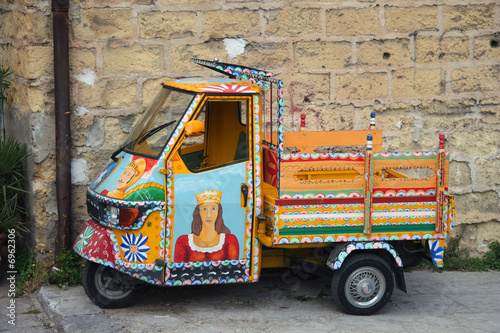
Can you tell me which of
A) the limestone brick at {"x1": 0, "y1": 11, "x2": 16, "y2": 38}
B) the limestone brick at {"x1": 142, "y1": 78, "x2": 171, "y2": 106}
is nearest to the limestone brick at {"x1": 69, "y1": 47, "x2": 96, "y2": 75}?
the limestone brick at {"x1": 142, "y1": 78, "x2": 171, "y2": 106}

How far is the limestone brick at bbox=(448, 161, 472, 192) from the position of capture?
289 inches

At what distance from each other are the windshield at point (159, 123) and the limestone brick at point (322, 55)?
5.59ft

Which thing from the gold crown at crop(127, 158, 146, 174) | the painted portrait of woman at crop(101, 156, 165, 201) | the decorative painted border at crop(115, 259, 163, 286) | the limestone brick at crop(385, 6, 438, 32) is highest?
the limestone brick at crop(385, 6, 438, 32)

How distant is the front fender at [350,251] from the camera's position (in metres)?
5.66

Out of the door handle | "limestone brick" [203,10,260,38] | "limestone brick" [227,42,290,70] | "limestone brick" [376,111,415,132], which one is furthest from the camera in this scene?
"limestone brick" [376,111,415,132]

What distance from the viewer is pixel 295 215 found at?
551 cm

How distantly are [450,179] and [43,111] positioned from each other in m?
4.18

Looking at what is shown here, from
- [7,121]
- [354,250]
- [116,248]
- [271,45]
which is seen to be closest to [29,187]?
[7,121]

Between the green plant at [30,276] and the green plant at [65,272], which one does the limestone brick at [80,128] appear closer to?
the green plant at [65,272]

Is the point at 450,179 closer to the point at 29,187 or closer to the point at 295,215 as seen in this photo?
the point at 295,215

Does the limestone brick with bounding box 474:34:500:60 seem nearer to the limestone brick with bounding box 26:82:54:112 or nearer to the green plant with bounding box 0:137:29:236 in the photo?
the limestone brick with bounding box 26:82:54:112

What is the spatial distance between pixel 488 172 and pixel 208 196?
344 centimetres

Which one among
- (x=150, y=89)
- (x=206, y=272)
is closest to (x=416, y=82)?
(x=150, y=89)

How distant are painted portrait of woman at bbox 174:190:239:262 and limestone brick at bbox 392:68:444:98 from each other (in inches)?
103
